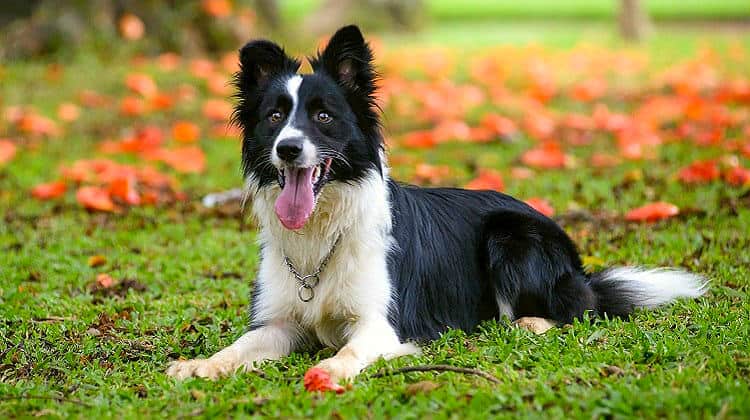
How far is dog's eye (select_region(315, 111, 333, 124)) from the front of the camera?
15.7 ft

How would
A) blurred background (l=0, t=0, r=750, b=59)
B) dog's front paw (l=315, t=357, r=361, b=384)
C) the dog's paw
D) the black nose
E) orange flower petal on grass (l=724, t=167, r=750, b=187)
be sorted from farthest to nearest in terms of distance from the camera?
blurred background (l=0, t=0, r=750, b=59)
orange flower petal on grass (l=724, t=167, r=750, b=187)
the dog's paw
the black nose
dog's front paw (l=315, t=357, r=361, b=384)

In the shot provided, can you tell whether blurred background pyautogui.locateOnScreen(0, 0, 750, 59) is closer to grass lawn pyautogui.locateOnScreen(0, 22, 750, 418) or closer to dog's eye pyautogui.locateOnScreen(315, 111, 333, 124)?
grass lawn pyautogui.locateOnScreen(0, 22, 750, 418)

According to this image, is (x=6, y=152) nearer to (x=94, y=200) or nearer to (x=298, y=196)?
(x=94, y=200)

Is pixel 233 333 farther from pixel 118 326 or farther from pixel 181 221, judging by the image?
pixel 181 221

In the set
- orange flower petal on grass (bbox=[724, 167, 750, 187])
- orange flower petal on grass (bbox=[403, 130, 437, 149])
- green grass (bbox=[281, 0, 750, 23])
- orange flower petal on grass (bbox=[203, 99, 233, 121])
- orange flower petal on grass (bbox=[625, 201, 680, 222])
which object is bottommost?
orange flower petal on grass (bbox=[625, 201, 680, 222])

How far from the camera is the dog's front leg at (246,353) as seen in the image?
180 inches

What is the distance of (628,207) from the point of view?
7938 mm

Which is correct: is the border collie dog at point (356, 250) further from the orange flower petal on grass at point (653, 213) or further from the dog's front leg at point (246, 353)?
the orange flower petal on grass at point (653, 213)

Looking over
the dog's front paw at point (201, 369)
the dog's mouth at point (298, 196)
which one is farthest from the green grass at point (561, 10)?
the dog's front paw at point (201, 369)

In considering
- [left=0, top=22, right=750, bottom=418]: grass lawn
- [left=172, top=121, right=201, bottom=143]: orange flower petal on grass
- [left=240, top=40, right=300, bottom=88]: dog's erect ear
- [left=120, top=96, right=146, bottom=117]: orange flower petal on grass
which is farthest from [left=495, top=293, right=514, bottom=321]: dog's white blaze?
[left=120, top=96, right=146, bottom=117]: orange flower petal on grass

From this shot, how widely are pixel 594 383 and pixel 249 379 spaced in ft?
5.17

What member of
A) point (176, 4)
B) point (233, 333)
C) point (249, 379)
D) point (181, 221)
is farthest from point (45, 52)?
point (249, 379)

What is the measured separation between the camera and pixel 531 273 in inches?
209

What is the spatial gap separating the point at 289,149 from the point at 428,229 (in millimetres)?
1133
